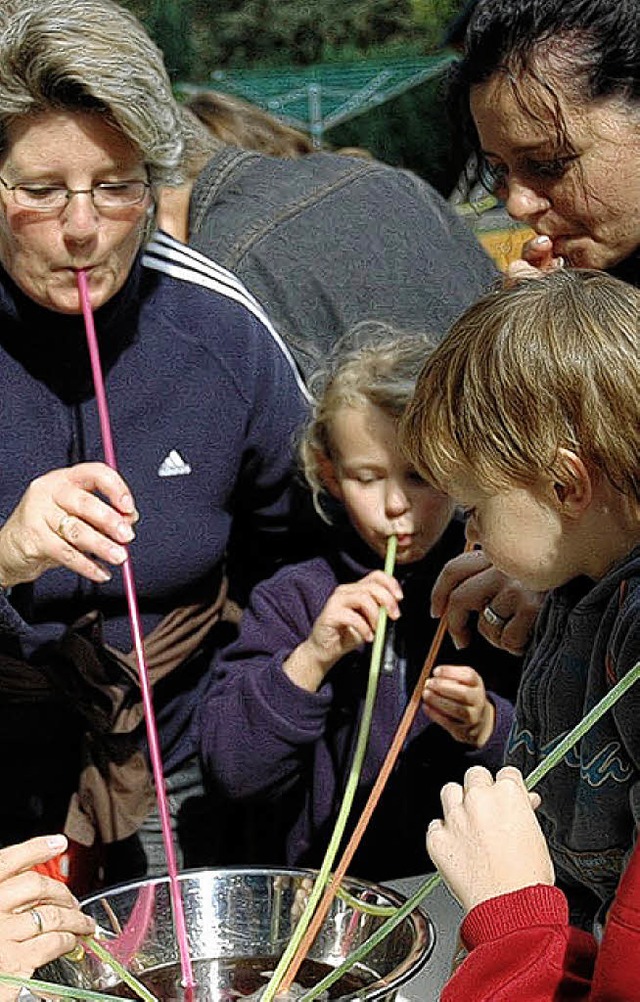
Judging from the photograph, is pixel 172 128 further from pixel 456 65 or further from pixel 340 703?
pixel 340 703

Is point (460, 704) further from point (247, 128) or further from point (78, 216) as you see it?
point (247, 128)

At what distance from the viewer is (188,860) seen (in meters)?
1.85

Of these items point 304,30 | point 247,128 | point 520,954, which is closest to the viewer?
point 520,954

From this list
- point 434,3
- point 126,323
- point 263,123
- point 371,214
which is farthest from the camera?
point 434,3

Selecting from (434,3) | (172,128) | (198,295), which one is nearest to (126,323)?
(198,295)

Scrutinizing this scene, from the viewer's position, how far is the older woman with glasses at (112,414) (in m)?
1.56

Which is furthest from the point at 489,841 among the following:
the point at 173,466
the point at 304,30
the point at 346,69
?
the point at 304,30

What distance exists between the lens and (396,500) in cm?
170

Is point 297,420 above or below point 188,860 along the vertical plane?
above

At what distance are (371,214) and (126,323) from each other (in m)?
0.51

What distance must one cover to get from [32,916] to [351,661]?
69cm

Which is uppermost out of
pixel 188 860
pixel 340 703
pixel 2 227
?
pixel 2 227

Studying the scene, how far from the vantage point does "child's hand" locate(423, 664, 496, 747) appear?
1621 mm

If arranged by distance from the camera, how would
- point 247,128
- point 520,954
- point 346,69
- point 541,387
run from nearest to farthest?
point 520,954, point 541,387, point 247,128, point 346,69
